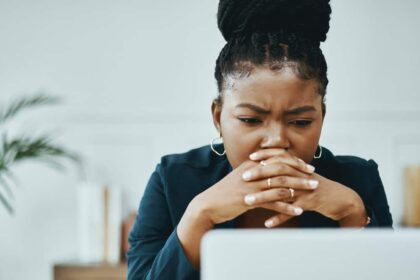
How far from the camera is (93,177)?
3.32 metres

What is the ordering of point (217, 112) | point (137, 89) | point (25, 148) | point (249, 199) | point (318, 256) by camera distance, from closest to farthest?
point (318, 256)
point (249, 199)
point (217, 112)
point (25, 148)
point (137, 89)

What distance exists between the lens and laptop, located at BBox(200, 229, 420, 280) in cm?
54

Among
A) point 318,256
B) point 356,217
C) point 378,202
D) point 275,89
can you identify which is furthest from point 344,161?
point 318,256

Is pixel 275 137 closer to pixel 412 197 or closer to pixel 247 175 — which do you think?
pixel 247 175

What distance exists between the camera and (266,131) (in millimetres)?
1041

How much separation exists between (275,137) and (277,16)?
0.75 feet

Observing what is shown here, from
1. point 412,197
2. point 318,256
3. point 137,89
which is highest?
point 137,89

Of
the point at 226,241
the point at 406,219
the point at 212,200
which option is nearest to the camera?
the point at 226,241

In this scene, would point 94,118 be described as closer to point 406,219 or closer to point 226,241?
point 406,219

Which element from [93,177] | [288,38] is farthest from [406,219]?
[288,38]

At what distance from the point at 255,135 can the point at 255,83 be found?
0.09m

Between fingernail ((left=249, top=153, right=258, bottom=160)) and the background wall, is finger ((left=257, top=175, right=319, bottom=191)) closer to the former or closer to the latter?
fingernail ((left=249, top=153, right=258, bottom=160))

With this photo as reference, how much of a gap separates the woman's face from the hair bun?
9 centimetres

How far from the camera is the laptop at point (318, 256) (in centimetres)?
54
